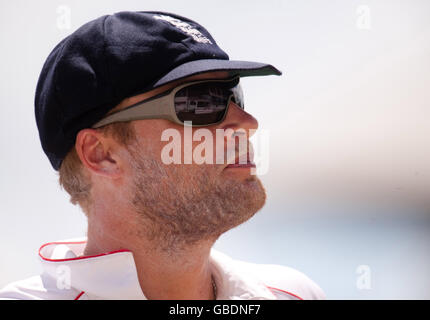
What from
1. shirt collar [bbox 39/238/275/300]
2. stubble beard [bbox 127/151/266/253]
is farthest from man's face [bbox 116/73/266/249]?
shirt collar [bbox 39/238/275/300]

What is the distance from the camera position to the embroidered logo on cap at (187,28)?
2178 mm

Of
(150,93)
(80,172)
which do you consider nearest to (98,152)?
(80,172)

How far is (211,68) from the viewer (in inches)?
80.3

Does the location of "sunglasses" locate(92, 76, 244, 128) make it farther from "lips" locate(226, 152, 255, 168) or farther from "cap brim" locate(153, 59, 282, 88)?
"lips" locate(226, 152, 255, 168)

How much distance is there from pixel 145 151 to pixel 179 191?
0.75 ft

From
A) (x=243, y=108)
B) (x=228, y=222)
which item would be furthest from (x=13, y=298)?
(x=243, y=108)

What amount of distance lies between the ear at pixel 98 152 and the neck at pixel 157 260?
0.79 feet

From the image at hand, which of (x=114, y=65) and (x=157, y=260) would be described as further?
(x=157, y=260)

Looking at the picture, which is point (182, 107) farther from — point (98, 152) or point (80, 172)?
point (80, 172)

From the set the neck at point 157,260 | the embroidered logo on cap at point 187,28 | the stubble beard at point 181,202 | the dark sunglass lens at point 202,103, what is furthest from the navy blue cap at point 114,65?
the neck at point 157,260

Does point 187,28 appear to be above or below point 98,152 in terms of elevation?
above

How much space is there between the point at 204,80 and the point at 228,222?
0.62 metres

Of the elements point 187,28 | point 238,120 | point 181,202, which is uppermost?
point 187,28
